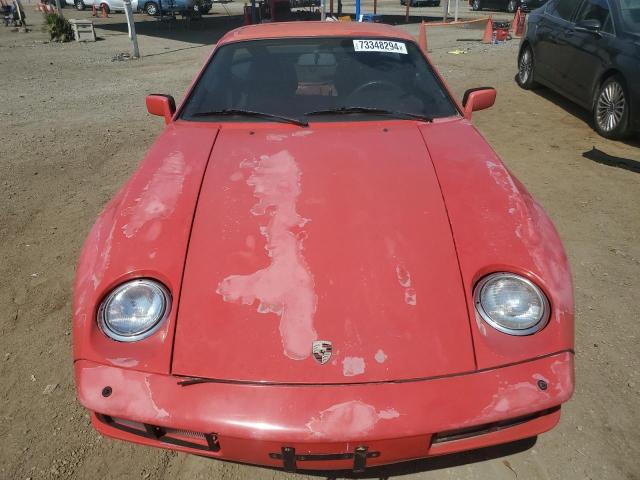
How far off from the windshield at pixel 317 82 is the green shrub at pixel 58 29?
1541cm

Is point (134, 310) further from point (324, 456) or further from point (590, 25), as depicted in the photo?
point (590, 25)

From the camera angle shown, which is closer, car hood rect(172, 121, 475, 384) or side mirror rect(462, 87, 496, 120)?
car hood rect(172, 121, 475, 384)

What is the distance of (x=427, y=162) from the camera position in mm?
2123

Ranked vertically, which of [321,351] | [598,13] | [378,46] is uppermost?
[598,13]

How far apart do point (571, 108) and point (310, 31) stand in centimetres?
546

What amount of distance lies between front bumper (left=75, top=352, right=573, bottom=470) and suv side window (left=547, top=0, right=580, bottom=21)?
6637 millimetres

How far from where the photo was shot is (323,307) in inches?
61.6

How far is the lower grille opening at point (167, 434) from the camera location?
1.48m

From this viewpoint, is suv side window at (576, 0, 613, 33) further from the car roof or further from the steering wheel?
the steering wheel

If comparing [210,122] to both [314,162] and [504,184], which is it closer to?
[314,162]

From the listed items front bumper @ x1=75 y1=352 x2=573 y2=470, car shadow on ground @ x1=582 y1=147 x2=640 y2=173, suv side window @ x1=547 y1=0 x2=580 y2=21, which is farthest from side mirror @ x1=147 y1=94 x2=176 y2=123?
suv side window @ x1=547 y1=0 x2=580 y2=21

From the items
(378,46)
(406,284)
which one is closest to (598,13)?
(378,46)

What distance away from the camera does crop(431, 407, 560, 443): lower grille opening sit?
4.80 ft

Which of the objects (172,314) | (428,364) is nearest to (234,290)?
(172,314)
